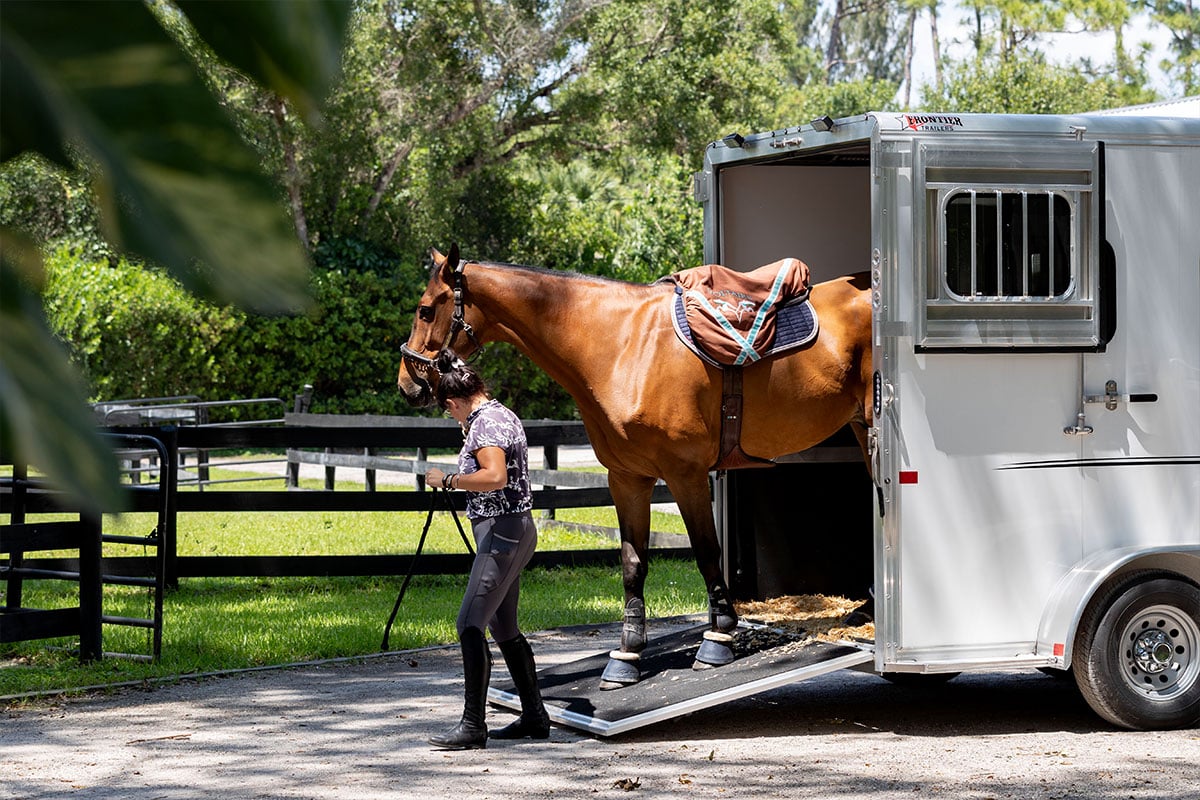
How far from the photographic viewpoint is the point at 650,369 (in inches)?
273

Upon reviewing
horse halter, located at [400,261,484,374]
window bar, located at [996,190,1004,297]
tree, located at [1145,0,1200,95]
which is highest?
tree, located at [1145,0,1200,95]

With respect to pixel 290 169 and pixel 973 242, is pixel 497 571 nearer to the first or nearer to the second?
pixel 973 242

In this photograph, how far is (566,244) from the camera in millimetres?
26797

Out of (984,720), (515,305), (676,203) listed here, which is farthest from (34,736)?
(676,203)

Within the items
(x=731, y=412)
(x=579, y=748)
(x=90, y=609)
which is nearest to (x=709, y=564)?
(x=731, y=412)

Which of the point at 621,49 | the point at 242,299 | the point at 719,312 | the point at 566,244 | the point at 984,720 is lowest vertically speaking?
the point at 984,720

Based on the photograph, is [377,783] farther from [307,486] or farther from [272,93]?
[307,486]

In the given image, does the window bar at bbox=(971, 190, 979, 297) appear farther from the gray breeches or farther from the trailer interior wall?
the gray breeches

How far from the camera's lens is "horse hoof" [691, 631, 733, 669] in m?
6.81

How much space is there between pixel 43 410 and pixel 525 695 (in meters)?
6.14

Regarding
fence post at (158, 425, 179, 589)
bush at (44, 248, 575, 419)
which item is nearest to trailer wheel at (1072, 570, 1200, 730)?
fence post at (158, 425, 179, 589)

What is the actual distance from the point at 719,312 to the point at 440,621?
146 inches

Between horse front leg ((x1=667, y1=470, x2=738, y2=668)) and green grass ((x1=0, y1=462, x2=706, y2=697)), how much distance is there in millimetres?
2591

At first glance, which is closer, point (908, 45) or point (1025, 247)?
point (1025, 247)
